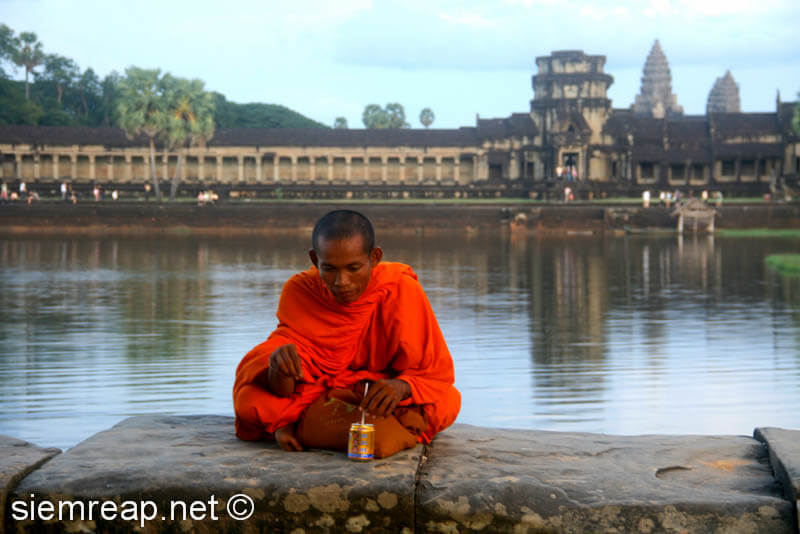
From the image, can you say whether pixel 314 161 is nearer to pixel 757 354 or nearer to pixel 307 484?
pixel 757 354

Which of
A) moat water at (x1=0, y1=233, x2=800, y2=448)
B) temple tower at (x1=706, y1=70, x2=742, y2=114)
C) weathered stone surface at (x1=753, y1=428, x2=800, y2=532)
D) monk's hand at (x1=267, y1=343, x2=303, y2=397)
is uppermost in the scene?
temple tower at (x1=706, y1=70, x2=742, y2=114)

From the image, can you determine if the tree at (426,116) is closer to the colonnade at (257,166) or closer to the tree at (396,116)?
the tree at (396,116)

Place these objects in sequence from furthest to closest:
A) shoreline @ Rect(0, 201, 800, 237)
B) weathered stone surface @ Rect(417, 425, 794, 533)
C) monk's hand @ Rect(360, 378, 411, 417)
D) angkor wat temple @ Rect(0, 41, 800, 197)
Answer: angkor wat temple @ Rect(0, 41, 800, 197) < shoreline @ Rect(0, 201, 800, 237) < monk's hand @ Rect(360, 378, 411, 417) < weathered stone surface @ Rect(417, 425, 794, 533)

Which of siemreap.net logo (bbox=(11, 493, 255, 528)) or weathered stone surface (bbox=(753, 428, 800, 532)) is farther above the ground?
weathered stone surface (bbox=(753, 428, 800, 532))

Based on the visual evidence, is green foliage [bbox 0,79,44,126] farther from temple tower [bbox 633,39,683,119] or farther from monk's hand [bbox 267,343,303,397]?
monk's hand [bbox 267,343,303,397]

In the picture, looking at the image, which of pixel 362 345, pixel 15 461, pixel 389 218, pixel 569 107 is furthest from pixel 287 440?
pixel 569 107

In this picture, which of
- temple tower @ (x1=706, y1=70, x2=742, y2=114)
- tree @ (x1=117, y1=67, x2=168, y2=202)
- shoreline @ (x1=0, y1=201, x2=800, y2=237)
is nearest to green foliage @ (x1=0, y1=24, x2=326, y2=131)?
tree @ (x1=117, y1=67, x2=168, y2=202)

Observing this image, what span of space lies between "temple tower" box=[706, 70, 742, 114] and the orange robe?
329 ft

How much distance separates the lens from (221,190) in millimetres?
57844

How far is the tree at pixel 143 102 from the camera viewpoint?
4912 cm

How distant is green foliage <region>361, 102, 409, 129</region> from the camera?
103 metres

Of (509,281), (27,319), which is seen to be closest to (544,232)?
(509,281)

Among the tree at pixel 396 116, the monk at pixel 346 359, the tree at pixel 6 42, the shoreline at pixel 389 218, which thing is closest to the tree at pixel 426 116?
the tree at pixel 396 116

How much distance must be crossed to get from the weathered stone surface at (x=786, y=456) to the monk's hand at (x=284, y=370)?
5.52 feet
